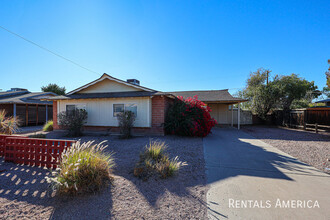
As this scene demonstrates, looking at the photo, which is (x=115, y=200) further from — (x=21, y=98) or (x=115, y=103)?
(x=21, y=98)

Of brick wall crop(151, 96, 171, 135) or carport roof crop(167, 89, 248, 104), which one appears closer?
brick wall crop(151, 96, 171, 135)

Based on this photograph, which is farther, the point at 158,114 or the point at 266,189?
the point at 158,114

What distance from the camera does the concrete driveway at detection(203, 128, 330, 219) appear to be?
8.07ft

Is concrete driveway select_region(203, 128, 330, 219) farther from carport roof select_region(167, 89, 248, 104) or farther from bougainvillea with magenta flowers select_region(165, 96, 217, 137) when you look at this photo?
carport roof select_region(167, 89, 248, 104)

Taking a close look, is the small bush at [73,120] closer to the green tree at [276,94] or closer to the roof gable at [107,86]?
the roof gable at [107,86]

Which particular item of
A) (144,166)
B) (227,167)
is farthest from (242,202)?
(144,166)

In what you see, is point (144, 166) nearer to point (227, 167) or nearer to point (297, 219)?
point (227, 167)

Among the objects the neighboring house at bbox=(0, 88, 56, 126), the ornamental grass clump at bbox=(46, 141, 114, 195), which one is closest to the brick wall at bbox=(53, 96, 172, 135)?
the ornamental grass clump at bbox=(46, 141, 114, 195)

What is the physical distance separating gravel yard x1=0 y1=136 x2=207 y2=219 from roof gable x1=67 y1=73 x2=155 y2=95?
7762mm

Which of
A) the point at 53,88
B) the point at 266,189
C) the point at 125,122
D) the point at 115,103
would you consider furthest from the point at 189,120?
the point at 53,88

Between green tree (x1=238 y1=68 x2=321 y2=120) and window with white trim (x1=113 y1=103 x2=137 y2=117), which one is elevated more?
green tree (x1=238 y1=68 x2=321 y2=120)

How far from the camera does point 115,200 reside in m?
2.68

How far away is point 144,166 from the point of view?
3930 mm

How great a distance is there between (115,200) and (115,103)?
8310mm
